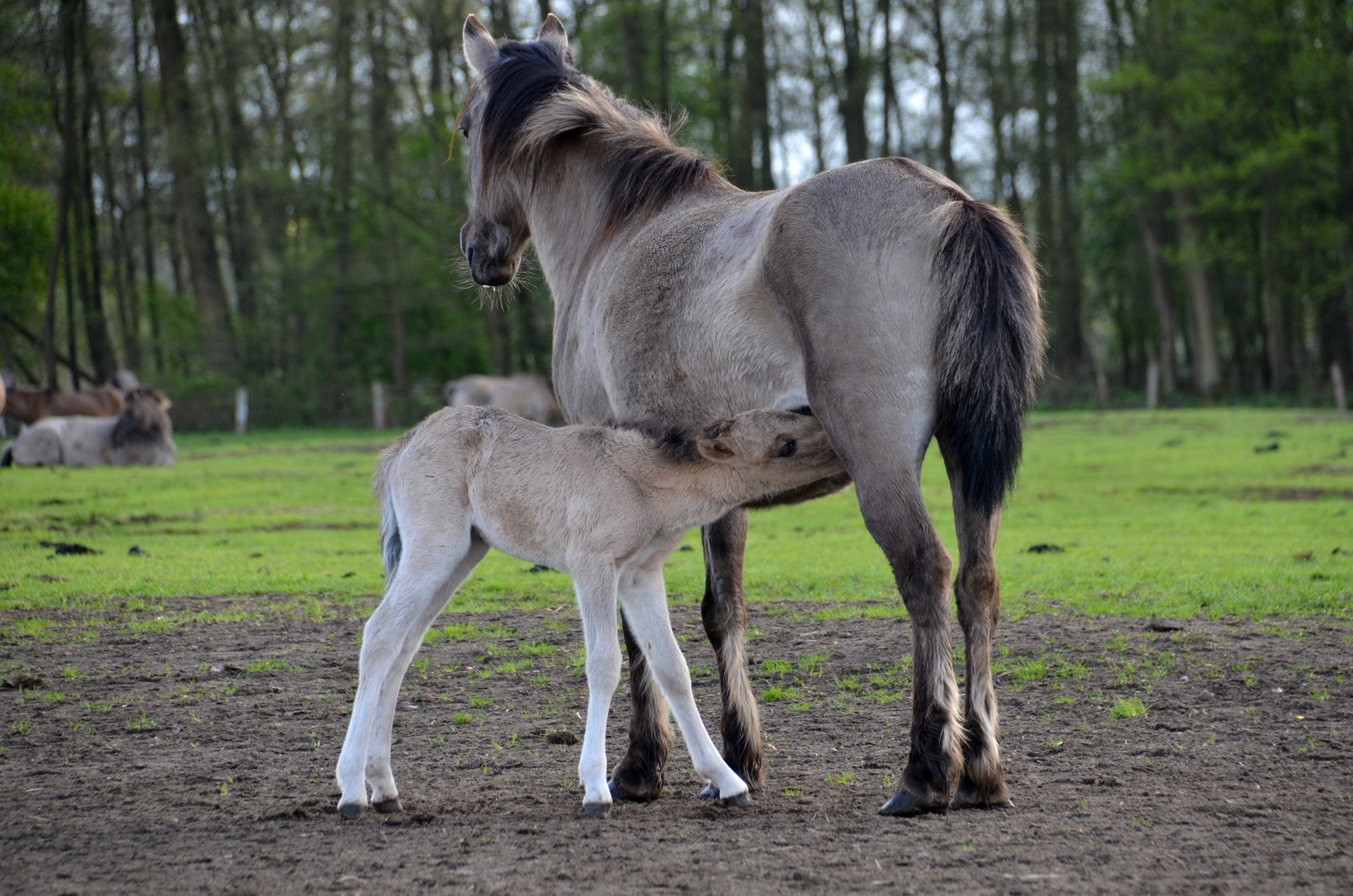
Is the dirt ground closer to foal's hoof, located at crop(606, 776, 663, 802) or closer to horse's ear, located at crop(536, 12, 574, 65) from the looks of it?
foal's hoof, located at crop(606, 776, 663, 802)

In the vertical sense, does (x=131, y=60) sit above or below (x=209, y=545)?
above

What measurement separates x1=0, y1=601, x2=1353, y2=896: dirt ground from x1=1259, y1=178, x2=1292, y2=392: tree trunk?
34.5m

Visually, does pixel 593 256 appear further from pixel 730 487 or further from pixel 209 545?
pixel 209 545

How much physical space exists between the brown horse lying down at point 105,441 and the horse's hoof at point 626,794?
19.2 meters

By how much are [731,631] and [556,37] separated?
3963 mm

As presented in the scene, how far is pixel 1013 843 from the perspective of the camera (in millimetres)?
4152

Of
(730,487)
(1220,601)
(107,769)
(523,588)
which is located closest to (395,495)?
(730,487)

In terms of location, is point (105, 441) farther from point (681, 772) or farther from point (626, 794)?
point (626, 794)

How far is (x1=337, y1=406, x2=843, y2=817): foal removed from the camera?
189 inches

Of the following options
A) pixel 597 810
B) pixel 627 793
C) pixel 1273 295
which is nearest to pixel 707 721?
pixel 627 793

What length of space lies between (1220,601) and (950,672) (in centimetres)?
524

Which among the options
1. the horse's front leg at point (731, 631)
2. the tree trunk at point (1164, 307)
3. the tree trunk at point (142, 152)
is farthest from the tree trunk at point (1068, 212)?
the horse's front leg at point (731, 631)

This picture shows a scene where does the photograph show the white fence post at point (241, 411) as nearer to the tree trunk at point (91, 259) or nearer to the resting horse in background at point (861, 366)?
the tree trunk at point (91, 259)

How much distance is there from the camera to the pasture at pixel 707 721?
404 centimetres
